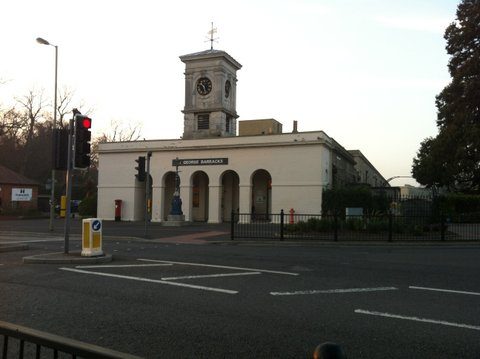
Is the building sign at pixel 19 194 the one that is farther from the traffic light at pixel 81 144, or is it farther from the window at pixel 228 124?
the traffic light at pixel 81 144

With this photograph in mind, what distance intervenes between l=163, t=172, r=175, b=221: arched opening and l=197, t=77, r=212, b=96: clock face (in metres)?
8.23

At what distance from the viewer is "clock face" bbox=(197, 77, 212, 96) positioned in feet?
146

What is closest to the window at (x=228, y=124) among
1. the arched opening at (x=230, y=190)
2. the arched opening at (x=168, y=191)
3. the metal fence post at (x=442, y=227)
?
the arched opening at (x=230, y=190)

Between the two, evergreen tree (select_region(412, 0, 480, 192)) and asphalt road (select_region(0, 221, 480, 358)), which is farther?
evergreen tree (select_region(412, 0, 480, 192))

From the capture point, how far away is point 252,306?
7465mm

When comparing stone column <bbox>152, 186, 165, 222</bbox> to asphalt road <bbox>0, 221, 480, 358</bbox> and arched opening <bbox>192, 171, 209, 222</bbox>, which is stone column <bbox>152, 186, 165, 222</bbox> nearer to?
arched opening <bbox>192, 171, 209, 222</bbox>

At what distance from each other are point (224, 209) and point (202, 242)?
21.1 m

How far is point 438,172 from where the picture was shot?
1880 inches

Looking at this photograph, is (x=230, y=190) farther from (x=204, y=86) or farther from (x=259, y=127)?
(x=259, y=127)

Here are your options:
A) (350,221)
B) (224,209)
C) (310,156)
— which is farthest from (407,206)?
(224,209)

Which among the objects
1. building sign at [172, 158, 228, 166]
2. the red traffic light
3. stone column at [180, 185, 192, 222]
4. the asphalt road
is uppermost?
building sign at [172, 158, 228, 166]

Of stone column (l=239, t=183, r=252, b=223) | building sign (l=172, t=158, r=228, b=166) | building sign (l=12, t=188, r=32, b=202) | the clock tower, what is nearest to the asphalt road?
stone column (l=239, t=183, r=252, b=223)

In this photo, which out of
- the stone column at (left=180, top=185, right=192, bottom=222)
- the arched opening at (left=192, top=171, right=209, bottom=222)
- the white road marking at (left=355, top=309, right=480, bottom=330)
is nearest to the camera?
the white road marking at (left=355, top=309, right=480, bottom=330)

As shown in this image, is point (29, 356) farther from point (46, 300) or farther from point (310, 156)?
point (310, 156)
